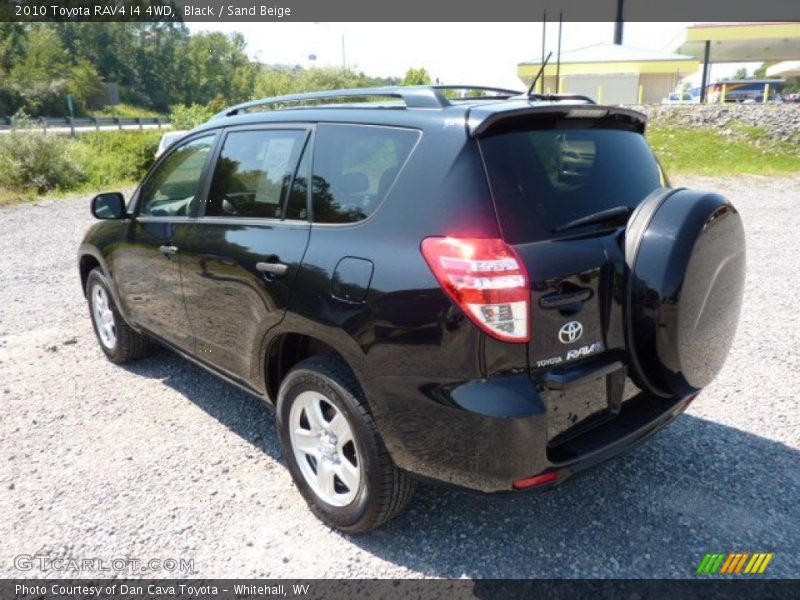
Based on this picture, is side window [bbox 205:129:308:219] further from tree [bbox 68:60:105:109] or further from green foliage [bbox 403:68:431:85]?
tree [bbox 68:60:105:109]

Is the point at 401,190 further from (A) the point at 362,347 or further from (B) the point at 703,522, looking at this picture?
(B) the point at 703,522

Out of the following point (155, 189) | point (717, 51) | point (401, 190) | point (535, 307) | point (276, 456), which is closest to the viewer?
→ point (535, 307)

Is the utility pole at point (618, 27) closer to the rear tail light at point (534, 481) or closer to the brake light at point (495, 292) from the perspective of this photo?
the brake light at point (495, 292)

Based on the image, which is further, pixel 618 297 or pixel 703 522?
pixel 703 522

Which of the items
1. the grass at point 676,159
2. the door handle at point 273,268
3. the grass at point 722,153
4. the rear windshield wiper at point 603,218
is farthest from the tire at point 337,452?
the grass at point 722,153

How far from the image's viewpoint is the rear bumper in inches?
85.8

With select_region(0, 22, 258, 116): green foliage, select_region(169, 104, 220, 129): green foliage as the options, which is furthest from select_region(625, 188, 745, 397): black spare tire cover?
select_region(0, 22, 258, 116): green foliage

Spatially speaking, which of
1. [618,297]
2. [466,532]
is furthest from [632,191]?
[466,532]

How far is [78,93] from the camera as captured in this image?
218 ft

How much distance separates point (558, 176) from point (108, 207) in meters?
3.16

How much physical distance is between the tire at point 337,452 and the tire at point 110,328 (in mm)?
2205

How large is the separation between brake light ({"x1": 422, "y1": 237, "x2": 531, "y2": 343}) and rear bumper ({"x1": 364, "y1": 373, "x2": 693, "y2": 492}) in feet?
0.62

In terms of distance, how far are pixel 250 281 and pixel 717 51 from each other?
42216 mm

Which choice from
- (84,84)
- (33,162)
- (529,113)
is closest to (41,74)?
(84,84)
